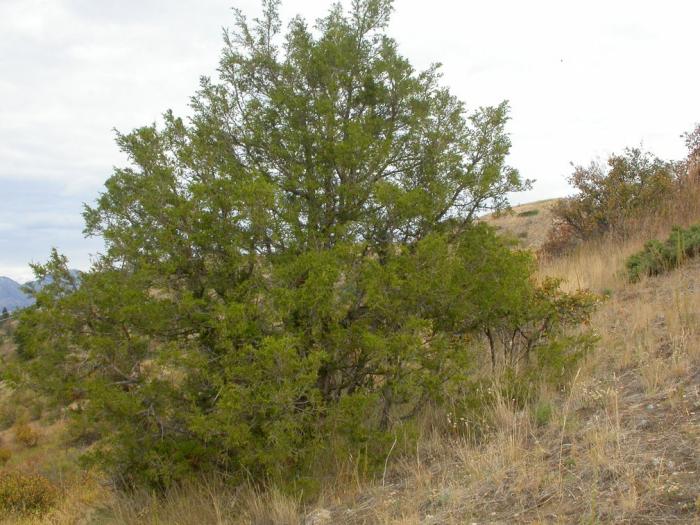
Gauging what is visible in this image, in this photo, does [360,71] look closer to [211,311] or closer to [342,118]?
[342,118]

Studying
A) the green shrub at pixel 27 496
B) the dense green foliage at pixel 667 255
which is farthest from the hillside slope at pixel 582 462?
the green shrub at pixel 27 496

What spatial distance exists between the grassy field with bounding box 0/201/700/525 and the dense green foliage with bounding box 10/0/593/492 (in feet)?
0.98

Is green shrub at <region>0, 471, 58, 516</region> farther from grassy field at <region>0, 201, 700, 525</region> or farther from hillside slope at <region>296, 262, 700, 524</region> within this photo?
hillside slope at <region>296, 262, 700, 524</region>

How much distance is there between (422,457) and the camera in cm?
515

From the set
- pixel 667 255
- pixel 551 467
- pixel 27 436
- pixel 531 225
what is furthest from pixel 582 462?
pixel 27 436

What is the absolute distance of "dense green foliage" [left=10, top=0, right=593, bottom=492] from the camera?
15.3ft

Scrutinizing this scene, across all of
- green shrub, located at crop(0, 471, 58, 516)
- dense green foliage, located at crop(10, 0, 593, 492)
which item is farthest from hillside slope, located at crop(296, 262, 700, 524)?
green shrub, located at crop(0, 471, 58, 516)

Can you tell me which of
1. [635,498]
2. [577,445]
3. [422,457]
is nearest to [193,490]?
[422,457]

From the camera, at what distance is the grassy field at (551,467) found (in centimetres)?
356

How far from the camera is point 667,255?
375 inches

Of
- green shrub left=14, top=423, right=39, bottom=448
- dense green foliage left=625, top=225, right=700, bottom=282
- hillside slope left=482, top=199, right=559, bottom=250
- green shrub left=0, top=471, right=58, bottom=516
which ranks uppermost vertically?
hillside slope left=482, top=199, right=559, bottom=250

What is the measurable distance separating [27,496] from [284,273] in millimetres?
8888

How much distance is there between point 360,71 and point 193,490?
4.16m

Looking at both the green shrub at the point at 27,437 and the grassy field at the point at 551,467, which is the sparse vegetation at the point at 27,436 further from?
the grassy field at the point at 551,467
